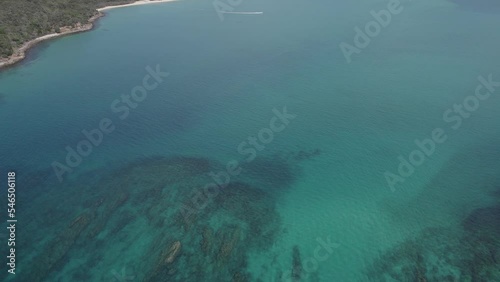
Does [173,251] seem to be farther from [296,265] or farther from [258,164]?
[258,164]

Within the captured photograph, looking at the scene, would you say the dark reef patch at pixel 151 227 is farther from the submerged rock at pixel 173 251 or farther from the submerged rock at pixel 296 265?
the submerged rock at pixel 296 265

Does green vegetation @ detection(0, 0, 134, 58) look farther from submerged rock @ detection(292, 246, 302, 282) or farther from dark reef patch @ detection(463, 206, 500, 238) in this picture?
dark reef patch @ detection(463, 206, 500, 238)

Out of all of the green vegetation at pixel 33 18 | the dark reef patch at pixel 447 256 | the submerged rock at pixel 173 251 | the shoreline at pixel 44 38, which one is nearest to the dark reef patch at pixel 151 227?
the submerged rock at pixel 173 251

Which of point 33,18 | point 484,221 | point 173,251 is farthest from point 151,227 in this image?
point 33,18

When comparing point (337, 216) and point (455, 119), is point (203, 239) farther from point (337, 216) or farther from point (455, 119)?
point (455, 119)

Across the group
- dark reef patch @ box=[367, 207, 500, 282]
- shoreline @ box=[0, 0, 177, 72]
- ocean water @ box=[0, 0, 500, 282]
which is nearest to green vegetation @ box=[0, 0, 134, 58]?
shoreline @ box=[0, 0, 177, 72]

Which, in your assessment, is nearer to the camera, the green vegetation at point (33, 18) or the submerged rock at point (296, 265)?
the submerged rock at point (296, 265)
